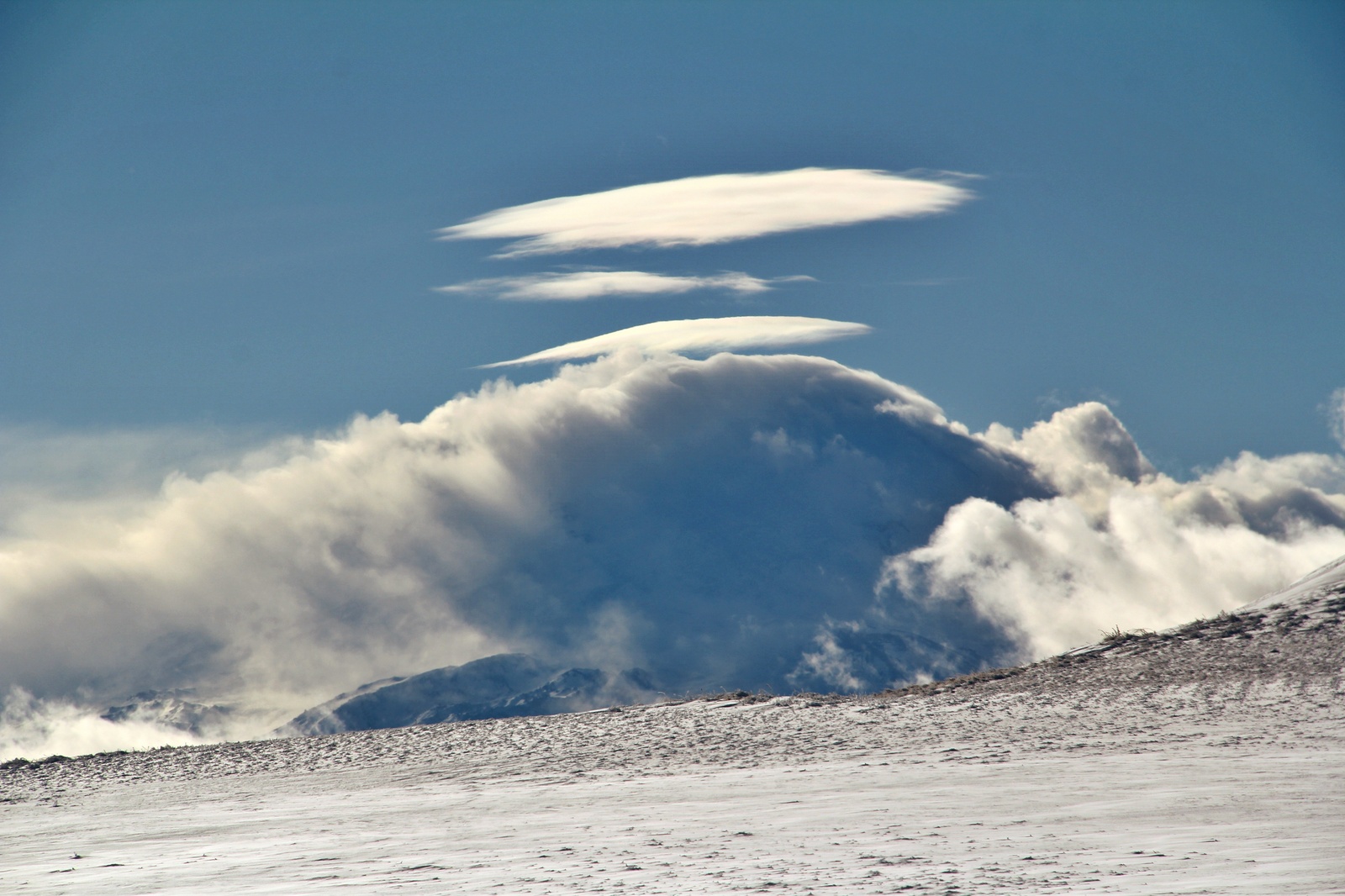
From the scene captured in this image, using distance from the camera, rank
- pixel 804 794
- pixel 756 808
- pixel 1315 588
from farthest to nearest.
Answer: pixel 1315 588
pixel 804 794
pixel 756 808

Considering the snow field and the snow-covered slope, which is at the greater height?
the snow-covered slope

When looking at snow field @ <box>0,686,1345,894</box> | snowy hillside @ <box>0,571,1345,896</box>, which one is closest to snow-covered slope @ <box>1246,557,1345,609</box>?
snowy hillside @ <box>0,571,1345,896</box>

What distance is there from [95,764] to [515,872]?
1646 centimetres

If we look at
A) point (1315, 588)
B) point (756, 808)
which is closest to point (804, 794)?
point (756, 808)

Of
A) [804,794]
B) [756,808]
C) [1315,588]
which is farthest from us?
[1315,588]

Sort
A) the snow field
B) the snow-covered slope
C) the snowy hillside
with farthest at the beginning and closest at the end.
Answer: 1. the snow-covered slope
2. the snowy hillside
3. the snow field

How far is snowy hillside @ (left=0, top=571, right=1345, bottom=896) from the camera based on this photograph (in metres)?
10.9

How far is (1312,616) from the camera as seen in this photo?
82.4 ft

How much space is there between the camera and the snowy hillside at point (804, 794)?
10.9m

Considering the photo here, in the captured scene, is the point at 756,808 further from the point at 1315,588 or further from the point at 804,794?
the point at 1315,588

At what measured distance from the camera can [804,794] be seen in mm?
15172

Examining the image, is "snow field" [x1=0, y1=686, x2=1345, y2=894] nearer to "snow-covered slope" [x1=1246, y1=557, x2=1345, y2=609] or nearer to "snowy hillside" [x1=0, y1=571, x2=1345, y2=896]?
"snowy hillside" [x1=0, y1=571, x2=1345, y2=896]

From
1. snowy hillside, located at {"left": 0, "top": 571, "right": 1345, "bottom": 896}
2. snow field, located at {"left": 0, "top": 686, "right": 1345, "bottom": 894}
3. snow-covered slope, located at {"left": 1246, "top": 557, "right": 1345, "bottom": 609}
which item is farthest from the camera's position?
snow-covered slope, located at {"left": 1246, "top": 557, "right": 1345, "bottom": 609}

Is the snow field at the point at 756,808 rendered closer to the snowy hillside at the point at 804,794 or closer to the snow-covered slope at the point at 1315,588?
the snowy hillside at the point at 804,794
